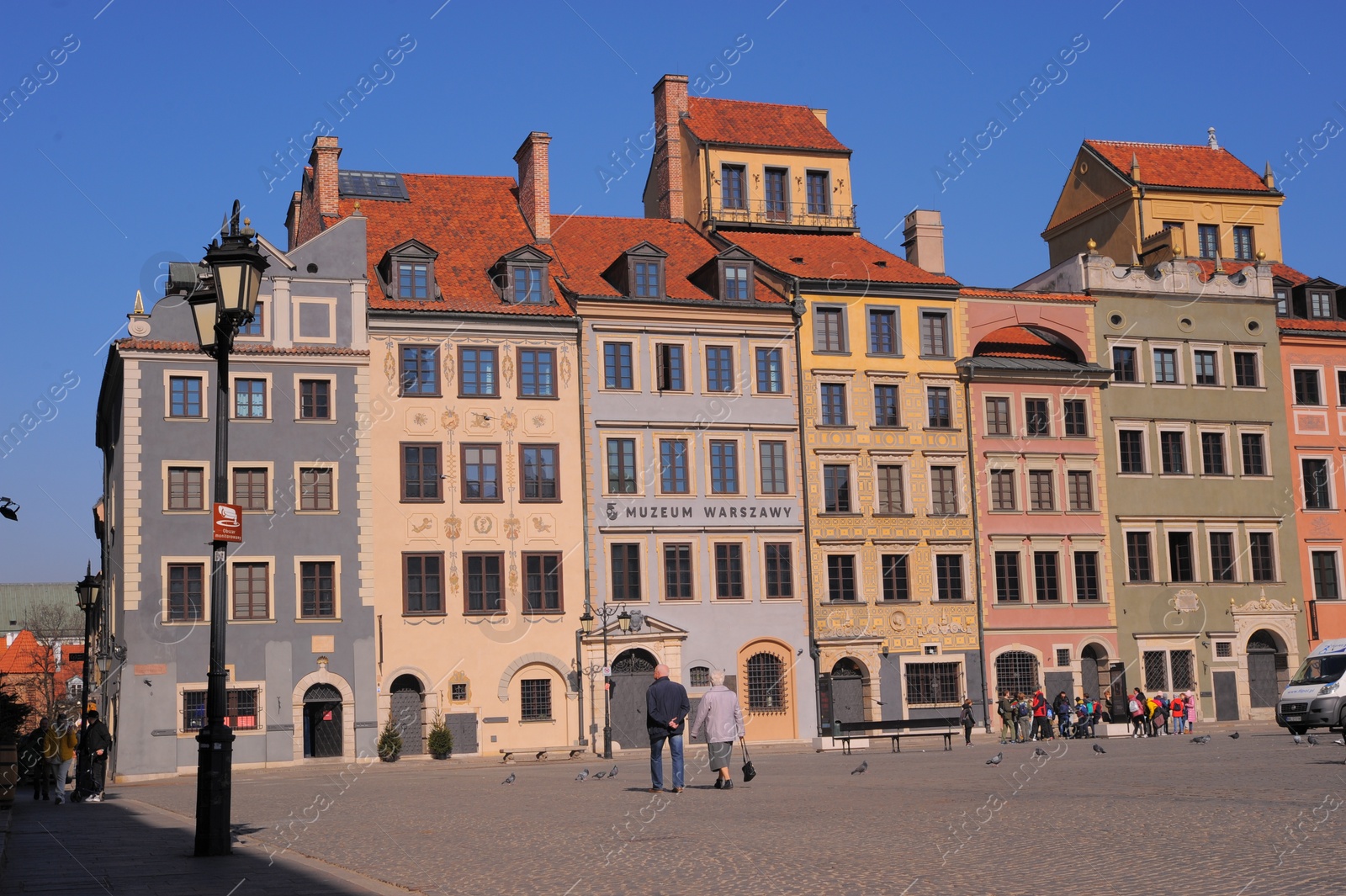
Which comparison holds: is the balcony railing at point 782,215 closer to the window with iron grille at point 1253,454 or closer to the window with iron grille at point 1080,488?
the window with iron grille at point 1080,488

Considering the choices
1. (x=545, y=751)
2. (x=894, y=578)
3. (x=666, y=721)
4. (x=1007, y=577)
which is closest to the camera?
(x=666, y=721)

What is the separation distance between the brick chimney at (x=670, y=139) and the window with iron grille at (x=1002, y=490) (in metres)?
14.7

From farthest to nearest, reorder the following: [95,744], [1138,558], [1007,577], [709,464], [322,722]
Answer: [1138,558]
[1007,577]
[709,464]
[322,722]
[95,744]

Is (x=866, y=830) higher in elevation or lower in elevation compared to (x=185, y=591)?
lower

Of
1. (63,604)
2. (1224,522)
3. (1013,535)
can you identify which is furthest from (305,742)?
(63,604)

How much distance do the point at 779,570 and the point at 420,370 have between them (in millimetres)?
13069

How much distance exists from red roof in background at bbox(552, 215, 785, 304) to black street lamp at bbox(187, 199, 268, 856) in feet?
112

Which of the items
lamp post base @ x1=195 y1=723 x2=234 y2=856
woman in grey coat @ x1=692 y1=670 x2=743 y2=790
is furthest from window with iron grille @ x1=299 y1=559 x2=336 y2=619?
lamp post base @ x1=195 y1=723 x2=234 y2=856

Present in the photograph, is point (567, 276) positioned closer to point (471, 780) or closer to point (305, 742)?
point (305, 742)

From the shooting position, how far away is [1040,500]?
53125 mm

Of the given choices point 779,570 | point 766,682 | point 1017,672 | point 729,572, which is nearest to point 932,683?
point 1017,672

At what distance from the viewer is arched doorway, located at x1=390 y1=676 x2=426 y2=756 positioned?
45406 millimetres

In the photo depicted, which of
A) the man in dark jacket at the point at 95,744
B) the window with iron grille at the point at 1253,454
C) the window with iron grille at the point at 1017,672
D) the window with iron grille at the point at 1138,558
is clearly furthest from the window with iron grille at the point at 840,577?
the man in dark jacket at the point at 95,744

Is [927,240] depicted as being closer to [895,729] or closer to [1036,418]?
[1036,418]
